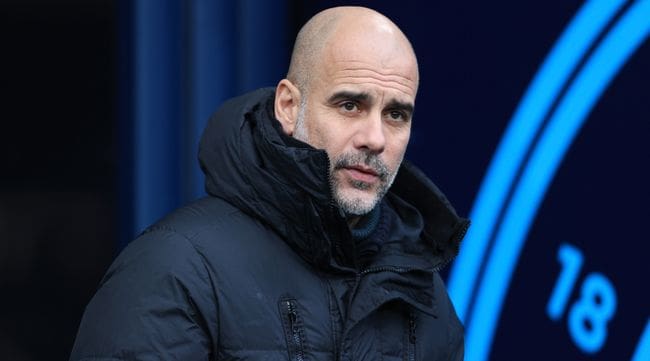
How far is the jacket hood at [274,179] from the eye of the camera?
2236 millimetres

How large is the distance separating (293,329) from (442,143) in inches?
55.1

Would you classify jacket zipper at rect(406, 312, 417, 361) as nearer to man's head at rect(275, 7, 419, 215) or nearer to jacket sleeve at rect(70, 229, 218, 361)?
man's head at rect(275, 7, 419, 215)

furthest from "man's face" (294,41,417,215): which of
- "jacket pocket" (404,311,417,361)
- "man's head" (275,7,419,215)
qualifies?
"jacket pocket" (404,311,417,361)

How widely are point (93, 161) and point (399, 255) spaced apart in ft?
5.33

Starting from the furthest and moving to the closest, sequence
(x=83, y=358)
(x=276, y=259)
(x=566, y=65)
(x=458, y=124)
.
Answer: (x=458, y=124)
(x=566, y=65)
(x=276, y=259)
(x=83, y=358)

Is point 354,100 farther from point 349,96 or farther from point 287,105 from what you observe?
point 287,105

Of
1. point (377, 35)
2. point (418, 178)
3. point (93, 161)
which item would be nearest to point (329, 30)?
point (377, 35)

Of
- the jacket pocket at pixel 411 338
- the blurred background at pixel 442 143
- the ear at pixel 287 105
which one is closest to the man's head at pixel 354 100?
the ear at pixel 287 105

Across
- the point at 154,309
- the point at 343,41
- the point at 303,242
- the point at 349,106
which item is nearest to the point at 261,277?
the point at 303,242

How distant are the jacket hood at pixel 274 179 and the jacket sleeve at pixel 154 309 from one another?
0.15m

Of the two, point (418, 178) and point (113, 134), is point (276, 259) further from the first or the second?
point (113, 134)

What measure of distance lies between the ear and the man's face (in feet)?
0.06

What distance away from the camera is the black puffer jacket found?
2.12 metres

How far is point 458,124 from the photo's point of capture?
347 cm
